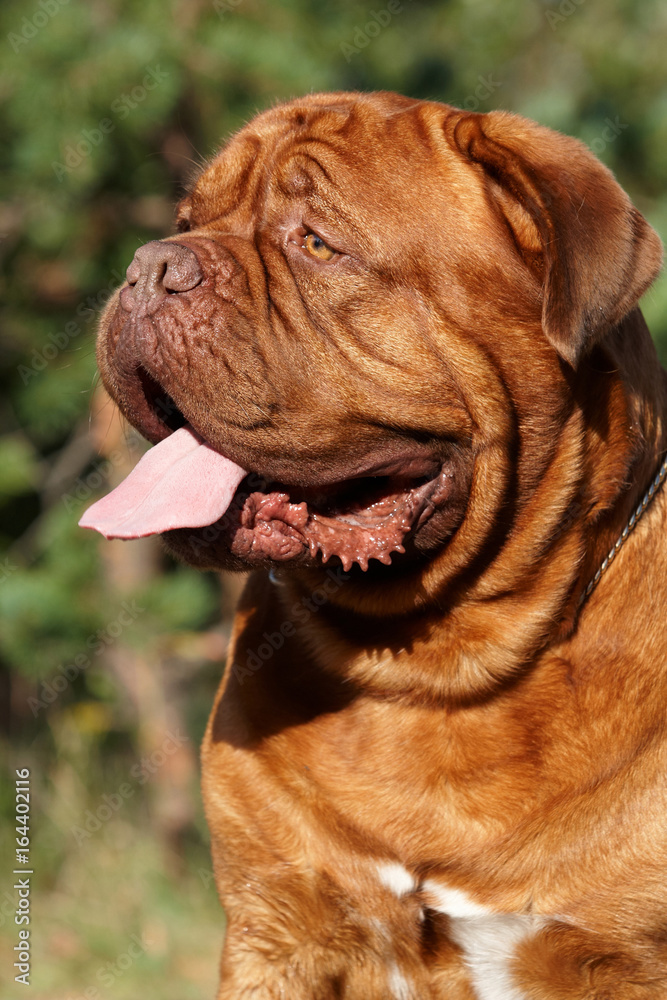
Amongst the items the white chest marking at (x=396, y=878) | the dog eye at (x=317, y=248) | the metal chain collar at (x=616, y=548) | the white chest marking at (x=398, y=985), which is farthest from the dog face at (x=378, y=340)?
the white chest marking at (x=398, y=985)

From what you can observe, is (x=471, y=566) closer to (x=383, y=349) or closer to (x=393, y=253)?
(x=383, y=349)

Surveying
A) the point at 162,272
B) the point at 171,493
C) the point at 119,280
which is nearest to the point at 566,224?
the point at 162,272

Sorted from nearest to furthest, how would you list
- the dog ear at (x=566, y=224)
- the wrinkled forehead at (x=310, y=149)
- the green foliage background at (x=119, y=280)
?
the dog ear at (x=566, y=224), the wrinkled forehead at (x=310, y=149), the green foliage background at (x=119, y=280)

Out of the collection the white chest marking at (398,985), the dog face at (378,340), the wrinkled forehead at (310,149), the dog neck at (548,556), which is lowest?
the white chest marking at (398,985)

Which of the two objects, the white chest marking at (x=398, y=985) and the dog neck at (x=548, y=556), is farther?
the white chest marking at (x=398, y=985)

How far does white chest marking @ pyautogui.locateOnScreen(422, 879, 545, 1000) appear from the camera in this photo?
2.62 m

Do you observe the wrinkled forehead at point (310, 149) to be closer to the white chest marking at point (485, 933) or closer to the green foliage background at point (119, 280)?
the green foliage background at point (119, 280)

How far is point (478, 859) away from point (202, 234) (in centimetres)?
170

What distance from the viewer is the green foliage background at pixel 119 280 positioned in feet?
14.6

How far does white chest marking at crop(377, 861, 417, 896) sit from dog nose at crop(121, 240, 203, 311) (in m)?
1.48

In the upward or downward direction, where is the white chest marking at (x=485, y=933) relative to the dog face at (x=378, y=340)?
downward

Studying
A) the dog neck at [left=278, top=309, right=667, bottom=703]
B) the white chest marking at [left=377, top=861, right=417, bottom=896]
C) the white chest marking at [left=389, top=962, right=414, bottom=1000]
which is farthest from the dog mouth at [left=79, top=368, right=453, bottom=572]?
the white chest marking at [left=389, top=962, right=414, bottom=1000]

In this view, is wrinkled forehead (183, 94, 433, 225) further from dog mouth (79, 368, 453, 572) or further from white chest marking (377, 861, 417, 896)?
white chest marking (377, 861, 417, 896)

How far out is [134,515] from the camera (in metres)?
2.62
